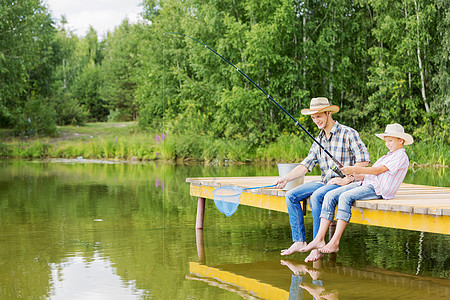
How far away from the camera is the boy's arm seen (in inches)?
189

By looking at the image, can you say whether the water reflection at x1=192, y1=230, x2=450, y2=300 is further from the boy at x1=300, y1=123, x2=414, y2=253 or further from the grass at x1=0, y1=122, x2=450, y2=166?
the grass at x1=0, y1=122, x2=450, y2=166

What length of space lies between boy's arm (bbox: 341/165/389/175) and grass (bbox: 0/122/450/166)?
12.8 meters

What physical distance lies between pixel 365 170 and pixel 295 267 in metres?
1.02

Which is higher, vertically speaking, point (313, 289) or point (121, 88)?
point (121, 88)

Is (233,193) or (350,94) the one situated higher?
(350,94)

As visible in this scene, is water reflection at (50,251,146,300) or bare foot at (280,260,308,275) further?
bare foot at (280,260,308,275)

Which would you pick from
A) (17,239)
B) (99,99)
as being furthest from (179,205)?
(99,99)

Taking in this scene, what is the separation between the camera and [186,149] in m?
20.9

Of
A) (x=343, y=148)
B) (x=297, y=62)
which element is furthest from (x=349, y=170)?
(x=297, y=62)

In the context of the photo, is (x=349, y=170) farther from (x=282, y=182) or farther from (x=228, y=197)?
(x=228, y=197)

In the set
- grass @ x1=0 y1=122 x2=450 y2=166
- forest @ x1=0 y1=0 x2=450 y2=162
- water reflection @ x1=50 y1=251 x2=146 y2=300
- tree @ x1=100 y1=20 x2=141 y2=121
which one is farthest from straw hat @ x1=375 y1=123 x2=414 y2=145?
tree @ x1=100 y1=20 x2=141 y2=121

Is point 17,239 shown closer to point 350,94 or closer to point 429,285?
point 429,285

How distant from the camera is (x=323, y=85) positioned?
72.0 feet

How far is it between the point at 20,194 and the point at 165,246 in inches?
225
